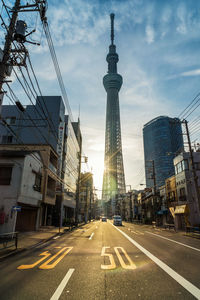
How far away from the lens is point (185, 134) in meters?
25.1

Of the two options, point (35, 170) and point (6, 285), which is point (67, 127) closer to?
point (35, 170)

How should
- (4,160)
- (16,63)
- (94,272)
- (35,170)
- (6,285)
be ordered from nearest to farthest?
(6,285), (94,272), (16,63), (4,160), (35,170)

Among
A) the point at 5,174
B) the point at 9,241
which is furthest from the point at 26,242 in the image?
the point at 5,174

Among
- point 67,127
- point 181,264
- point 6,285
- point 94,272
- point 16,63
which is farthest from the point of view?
point 67,127

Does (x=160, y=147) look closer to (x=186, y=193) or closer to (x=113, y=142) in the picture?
(x=113, y=142)

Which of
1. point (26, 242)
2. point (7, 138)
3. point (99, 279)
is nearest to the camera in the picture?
point (99, 279)

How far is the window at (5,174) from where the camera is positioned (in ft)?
62.6

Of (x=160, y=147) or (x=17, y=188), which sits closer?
(x=17, y=188)

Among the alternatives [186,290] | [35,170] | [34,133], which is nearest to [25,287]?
[186,290]

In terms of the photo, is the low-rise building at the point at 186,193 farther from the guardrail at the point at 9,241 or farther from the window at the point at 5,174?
the window at the point at 5,174

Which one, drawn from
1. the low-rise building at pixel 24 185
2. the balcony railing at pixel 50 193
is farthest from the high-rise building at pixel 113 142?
the low-rise building at pixel 24 185

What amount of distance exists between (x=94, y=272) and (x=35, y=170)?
18434 mm

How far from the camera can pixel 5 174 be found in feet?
63.4

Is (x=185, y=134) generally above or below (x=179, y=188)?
above
